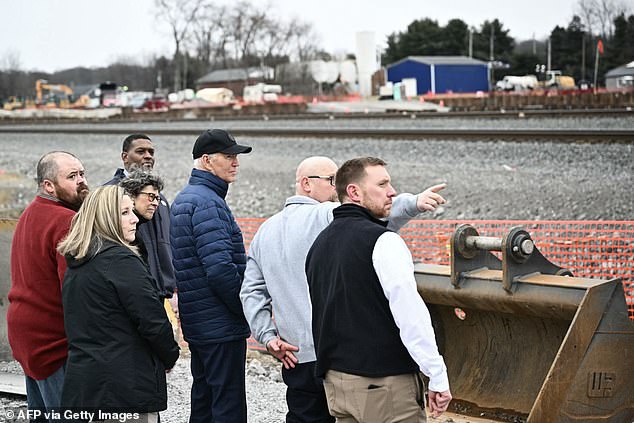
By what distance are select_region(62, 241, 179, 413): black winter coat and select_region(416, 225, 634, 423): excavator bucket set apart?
209cm

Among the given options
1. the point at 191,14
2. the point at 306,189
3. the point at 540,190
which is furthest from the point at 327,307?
the point at 191,14

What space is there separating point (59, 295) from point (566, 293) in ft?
9.47

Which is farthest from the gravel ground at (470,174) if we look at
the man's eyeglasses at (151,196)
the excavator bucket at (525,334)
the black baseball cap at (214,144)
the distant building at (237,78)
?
the distant building at (237,78)

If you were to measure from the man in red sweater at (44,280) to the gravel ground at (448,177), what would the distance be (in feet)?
5.40

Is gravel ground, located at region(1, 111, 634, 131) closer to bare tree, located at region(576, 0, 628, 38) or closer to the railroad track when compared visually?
the railroad track

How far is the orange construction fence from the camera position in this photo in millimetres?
8789

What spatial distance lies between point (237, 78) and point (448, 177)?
210 feet

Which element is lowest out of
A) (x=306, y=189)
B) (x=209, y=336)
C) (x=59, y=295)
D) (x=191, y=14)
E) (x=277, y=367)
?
(x=277, y=367)

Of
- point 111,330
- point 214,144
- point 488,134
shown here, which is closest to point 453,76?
point 488,134

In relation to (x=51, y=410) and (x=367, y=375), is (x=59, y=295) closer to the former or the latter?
(x=51, y=410)

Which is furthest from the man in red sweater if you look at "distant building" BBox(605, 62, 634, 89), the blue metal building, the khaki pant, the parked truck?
the blue metal building

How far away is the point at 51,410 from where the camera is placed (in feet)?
15.7

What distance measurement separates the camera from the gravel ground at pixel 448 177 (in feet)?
25.0

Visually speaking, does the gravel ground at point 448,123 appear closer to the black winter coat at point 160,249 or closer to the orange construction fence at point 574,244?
the orange construction fence at point 574,244
